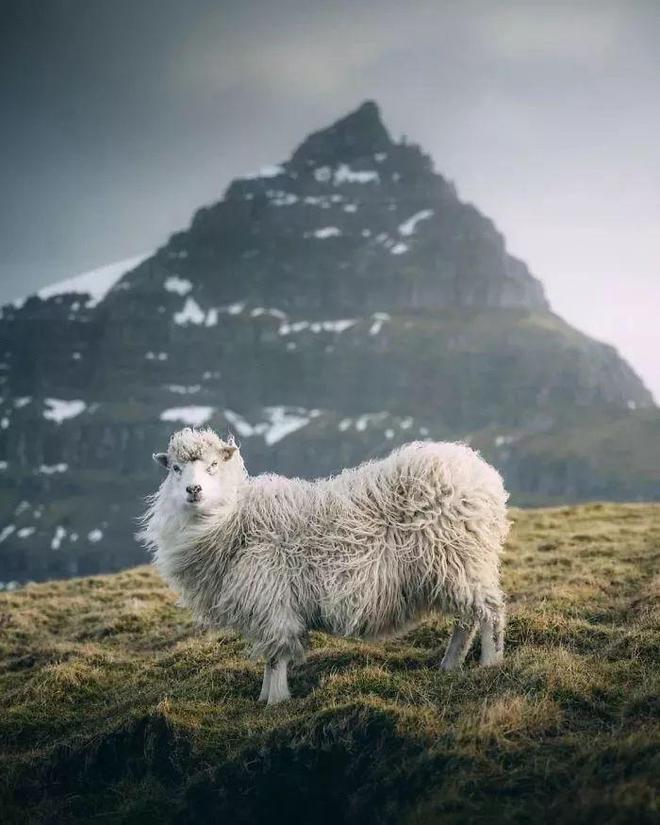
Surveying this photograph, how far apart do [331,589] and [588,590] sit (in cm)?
532

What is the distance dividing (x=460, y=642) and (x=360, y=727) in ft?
8.60

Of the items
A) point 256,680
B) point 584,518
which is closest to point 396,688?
point 256,680

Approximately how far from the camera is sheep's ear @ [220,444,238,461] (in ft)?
37.7

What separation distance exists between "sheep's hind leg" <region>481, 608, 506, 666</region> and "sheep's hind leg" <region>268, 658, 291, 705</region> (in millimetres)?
2624

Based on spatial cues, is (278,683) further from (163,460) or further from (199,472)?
(163,460)

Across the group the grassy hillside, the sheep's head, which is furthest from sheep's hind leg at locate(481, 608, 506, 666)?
the sheep's head

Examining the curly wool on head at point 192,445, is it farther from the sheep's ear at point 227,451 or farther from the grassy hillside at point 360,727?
the grassy hillside at point 360,727

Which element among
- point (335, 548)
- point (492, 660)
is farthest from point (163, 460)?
point (492, 660)

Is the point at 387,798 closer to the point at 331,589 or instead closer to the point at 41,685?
the point at 331,589

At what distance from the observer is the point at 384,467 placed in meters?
11.3

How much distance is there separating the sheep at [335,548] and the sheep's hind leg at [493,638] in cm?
1

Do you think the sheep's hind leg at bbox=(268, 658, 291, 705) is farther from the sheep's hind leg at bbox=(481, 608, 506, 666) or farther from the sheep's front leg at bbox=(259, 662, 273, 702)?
the sheep's hind leg at bbox=(481, 608, 506, 666)

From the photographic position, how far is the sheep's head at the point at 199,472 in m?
11.0

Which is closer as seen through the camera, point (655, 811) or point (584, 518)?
point (655, 811)
